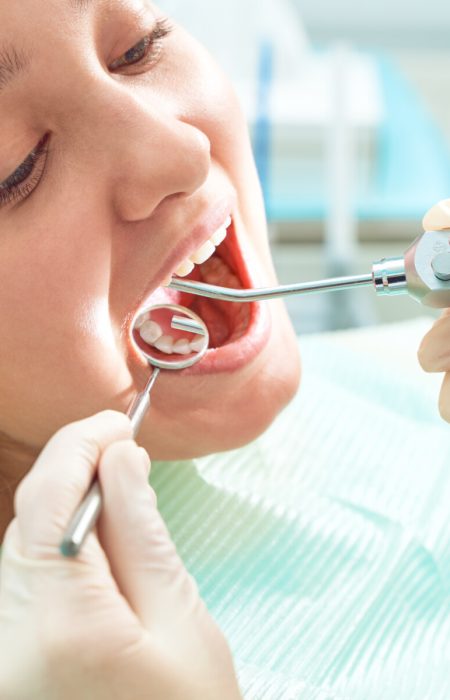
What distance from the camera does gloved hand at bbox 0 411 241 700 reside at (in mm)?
735

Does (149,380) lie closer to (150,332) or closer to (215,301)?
(150,332)

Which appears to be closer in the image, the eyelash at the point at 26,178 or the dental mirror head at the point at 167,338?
the eyelash at the point at 26,178

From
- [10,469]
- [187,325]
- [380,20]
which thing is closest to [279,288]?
[187,325]

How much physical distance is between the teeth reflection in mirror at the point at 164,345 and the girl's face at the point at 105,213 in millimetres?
44

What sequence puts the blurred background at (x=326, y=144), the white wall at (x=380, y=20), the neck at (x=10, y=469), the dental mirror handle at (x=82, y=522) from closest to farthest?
the dental mirror handle at (x=82, y=522) → the neck at (x=10, y=469) → the blurred background at (x=326, y=144) → the white wall at (x=380, y=20)

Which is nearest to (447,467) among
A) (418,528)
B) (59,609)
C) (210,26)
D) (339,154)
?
(418,528)

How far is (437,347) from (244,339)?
23 cm

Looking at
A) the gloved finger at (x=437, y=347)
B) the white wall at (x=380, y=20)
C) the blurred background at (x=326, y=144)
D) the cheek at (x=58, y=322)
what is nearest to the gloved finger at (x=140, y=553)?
the cheek at (x=58, y=322)

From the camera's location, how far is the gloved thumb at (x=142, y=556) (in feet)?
2.55

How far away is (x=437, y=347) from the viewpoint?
1.08 meters

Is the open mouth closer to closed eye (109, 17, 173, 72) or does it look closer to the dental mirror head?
the dental mirror head

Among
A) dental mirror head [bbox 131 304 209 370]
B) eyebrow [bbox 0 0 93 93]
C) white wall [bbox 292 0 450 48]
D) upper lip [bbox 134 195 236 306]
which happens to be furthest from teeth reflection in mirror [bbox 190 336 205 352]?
white wall [bbox 292 0 450 48]

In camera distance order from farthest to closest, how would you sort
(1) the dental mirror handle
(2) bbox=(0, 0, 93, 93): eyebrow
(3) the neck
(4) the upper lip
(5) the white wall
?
(5) the white wall → (3) the neck → (4) the upper lip → (2) bbox=(0, 0, 93, 93): eyebrow → (1) the dental mirror handle

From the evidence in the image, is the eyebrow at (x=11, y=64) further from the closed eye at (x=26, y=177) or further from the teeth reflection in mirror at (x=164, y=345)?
Answer: the teeth reflection in mirror at (x=164, y=345)
